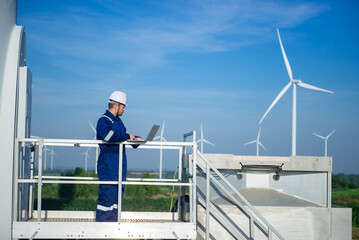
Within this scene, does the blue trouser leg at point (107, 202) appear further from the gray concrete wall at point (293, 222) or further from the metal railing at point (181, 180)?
the gray concrete wall at point (293, 222)

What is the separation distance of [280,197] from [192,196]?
265 centimetres

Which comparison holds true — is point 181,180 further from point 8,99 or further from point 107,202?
point 8,99

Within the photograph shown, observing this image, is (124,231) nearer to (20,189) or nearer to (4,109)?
(20,189)

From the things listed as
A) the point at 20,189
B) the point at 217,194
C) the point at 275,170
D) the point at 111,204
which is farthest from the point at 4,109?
the point at 275,170

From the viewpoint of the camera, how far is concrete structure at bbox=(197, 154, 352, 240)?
8602 mm

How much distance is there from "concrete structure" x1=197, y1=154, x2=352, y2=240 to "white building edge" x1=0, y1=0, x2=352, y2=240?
0.02 m

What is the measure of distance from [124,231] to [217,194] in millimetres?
2537

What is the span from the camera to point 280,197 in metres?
9.19

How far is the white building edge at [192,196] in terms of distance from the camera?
6.82m

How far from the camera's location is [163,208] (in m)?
32.5

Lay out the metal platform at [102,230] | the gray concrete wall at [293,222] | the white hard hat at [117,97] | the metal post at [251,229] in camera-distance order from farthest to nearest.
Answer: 1. the gray concrete wall at [293,222]
2. the metal post at [251,229]
3. the white hard hat at [117,97]
4. the metal platform at [102,230]

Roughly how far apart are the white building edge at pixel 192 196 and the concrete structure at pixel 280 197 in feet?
0.06

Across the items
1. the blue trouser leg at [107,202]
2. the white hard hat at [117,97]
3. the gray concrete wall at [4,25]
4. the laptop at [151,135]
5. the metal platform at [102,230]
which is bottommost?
the metal platform at [102,230]

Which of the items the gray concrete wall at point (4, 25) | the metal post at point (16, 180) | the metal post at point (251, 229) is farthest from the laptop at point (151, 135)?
the metal post at point (251, 229)
